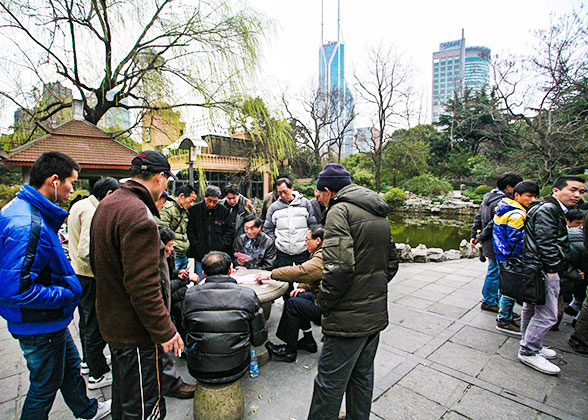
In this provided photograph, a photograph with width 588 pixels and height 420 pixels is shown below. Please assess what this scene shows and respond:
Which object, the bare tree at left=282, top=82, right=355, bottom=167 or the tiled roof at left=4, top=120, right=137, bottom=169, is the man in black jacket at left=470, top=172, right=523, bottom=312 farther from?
the bare tree at left=282, top=82, right=355, bottom=167

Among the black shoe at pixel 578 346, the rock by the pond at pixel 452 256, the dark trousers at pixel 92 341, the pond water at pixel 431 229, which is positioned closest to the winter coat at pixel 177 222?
the dark trousers at pixel 92 341

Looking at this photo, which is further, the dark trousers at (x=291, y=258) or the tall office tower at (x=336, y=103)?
the tall office tower at (x=336, y=103)

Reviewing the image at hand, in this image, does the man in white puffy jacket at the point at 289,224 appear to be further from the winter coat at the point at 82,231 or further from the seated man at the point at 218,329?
the winter coat at the point at 82,231

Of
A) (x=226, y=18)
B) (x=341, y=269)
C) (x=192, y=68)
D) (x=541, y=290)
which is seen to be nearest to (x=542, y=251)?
(x=541, y=290)

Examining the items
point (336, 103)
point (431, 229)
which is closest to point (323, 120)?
point (336, 103)

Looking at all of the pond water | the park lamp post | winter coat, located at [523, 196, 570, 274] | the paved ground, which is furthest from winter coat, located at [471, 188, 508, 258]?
the pond water

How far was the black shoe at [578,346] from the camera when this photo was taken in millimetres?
3092

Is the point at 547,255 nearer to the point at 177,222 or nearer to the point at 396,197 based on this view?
the point at 177,222

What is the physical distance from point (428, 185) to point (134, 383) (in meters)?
24.5

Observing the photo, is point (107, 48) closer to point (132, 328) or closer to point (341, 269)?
point (132, 328)

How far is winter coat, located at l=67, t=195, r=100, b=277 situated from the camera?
8.44 feet

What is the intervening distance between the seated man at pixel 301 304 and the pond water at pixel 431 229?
8.09 m

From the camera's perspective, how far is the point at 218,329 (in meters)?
1.98

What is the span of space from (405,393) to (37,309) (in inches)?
102
